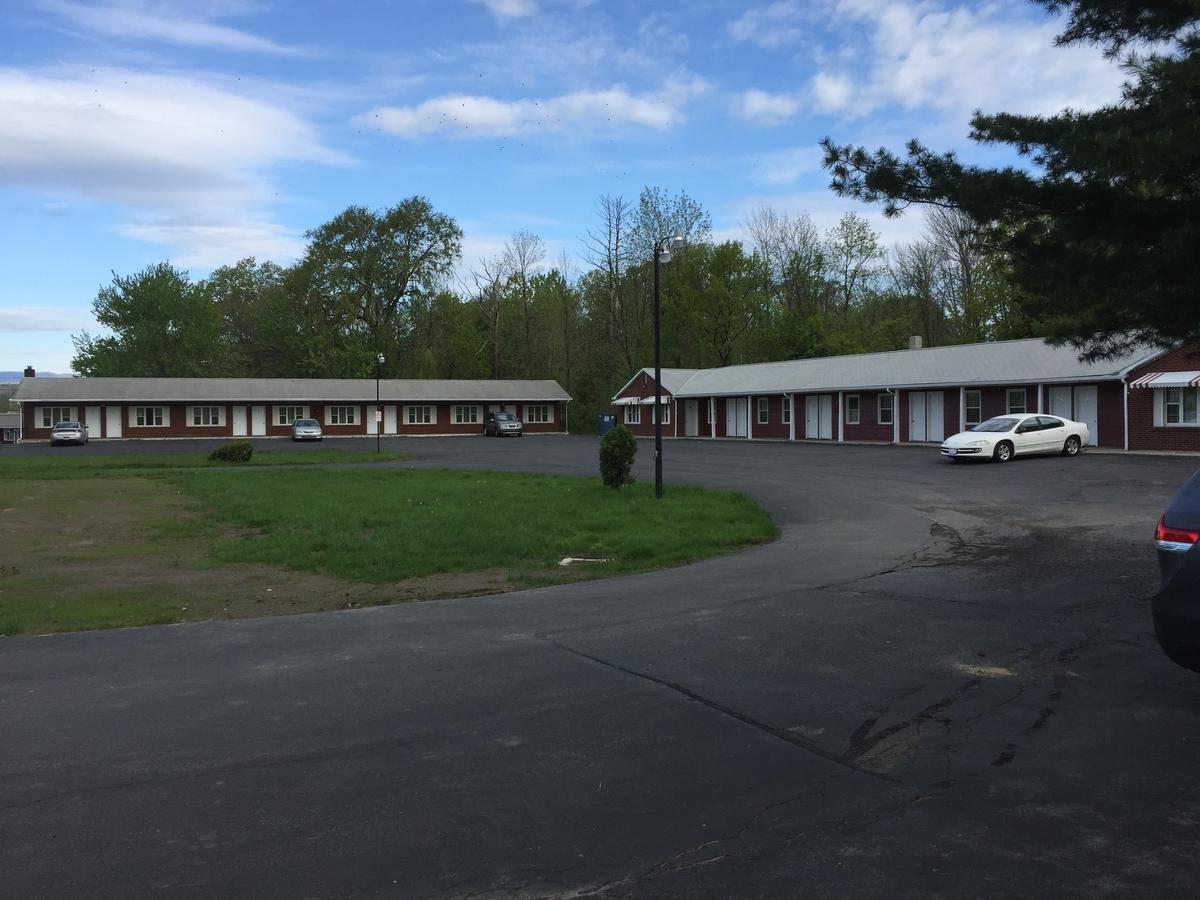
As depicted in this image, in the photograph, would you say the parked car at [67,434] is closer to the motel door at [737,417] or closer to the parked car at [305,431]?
the parked car at [305,431]

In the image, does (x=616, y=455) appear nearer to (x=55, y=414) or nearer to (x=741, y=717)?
(x=741, y=717)

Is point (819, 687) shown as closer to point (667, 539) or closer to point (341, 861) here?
point (341, 861)

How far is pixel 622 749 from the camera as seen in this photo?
16.3 ft

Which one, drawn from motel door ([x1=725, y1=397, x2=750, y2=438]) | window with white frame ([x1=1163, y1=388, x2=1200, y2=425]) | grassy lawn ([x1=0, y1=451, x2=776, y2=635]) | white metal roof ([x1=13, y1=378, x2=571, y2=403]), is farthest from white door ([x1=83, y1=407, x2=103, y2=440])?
window with white frame ([x1=1163, y1=388, x2=1200, y2=425])

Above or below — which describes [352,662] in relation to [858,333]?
below

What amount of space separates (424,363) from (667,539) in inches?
2636

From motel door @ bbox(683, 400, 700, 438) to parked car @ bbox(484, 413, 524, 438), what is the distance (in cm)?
1371

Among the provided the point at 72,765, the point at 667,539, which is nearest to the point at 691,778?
the point at 72,765

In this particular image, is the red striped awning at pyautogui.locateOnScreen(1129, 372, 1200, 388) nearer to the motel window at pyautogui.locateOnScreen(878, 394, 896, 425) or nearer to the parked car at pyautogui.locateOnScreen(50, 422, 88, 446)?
the motel window at pyautogui.locateOnScreen(878, 394, 896, 425)

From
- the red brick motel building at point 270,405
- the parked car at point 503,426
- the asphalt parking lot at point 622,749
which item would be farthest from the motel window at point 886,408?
the asphalt parking lot at point 622,749

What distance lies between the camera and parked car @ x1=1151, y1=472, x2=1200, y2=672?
476cm

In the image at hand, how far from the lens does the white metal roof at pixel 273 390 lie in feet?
199

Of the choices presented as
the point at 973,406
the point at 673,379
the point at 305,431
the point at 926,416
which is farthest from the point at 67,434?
the point at 973,406

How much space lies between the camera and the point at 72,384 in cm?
6181
